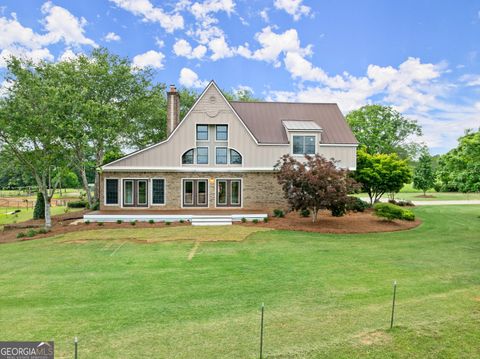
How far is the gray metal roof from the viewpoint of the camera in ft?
77.8

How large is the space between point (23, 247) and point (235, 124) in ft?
48.7

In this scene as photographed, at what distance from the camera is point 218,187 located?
76.7 feet

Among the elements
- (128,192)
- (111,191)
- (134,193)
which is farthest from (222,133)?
(111,191)

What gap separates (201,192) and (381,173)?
572 inches

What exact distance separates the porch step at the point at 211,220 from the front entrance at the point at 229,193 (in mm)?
3948

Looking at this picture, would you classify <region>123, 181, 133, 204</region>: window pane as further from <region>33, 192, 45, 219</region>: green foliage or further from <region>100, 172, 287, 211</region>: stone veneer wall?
<region>33, 192, 45, 219</region>: green foliage

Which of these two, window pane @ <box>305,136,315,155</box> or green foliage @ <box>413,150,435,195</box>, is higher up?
window pane @ <box>305,136,315,155</box>

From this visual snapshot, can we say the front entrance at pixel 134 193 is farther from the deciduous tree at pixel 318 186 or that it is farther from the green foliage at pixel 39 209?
the deciduous tree at pixel 318 186

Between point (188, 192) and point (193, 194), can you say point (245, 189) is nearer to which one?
point (193, 194)

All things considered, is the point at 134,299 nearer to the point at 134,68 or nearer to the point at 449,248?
the point at 449,248

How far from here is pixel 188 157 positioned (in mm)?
23281

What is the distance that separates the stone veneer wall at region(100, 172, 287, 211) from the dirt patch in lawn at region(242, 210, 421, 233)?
2.74 metres

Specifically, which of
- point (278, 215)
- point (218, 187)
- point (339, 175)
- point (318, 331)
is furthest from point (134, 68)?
point (318, 331)

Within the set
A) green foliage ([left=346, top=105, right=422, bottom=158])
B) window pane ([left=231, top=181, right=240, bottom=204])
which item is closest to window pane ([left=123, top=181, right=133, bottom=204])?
window pane ([left=231, top=181, right=240, bottom=204])
